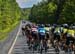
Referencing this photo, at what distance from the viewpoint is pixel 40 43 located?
27.6 m

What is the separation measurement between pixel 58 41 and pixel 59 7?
59.0 meters

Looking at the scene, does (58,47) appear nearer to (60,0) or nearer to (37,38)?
(37,38)

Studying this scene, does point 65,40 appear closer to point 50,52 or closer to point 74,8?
point 50,52

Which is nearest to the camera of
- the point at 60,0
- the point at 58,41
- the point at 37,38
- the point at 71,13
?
the point at 58,41

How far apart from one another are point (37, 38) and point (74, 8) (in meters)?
38.5

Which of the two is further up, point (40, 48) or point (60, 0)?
point (40, 48)

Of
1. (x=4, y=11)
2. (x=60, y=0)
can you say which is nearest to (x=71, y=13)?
(x=60, y=0)

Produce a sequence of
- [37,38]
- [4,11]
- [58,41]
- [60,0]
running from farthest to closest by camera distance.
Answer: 1. [4,11]
2. [60,0]
3. [37,38]
4. [58,41]

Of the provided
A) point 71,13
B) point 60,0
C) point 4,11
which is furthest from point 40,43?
point 4,11

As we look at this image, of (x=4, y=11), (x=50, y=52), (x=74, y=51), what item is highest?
(x=74, y=51)

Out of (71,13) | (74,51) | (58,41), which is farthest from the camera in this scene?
(71,13)

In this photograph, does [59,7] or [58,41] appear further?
[59,7]

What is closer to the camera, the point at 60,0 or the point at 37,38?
the point at 37,38

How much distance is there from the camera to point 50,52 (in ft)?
101
